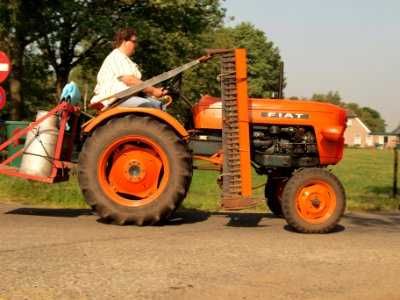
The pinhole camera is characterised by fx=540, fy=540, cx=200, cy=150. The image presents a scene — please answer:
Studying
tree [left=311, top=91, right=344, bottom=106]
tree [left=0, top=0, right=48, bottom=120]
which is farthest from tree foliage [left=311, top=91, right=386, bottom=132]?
tree [left=0, top=0, right=48, bottom=120]

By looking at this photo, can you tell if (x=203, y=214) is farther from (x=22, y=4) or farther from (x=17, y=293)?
(x=22, y=4)

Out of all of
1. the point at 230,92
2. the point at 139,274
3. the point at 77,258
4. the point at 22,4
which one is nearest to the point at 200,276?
the point at 139,274

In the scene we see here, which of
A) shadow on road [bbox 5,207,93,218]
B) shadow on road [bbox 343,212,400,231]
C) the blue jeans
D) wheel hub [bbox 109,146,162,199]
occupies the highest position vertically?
the blue jeans

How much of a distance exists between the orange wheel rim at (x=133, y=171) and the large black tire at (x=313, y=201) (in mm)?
1316

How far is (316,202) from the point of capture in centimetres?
552

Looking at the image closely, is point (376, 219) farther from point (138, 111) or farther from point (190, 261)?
point (190, 261)

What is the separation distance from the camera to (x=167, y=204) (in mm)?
5473

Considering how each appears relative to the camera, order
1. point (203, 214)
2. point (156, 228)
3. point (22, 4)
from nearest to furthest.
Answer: point (156, 228) → point (203, 214) → point (22, 4)

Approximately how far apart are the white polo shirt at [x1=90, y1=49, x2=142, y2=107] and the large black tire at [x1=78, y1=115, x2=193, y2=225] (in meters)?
0.39

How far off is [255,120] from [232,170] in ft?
2.14

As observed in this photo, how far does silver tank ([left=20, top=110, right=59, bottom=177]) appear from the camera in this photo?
5.78 meters

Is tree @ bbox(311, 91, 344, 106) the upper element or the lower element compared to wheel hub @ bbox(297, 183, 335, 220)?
upper

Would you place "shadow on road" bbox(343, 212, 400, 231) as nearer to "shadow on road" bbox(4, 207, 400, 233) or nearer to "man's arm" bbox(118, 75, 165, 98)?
"shadow on road" bbox(4, 207, 400, 233)

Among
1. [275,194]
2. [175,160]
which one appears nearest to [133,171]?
[175,160]
